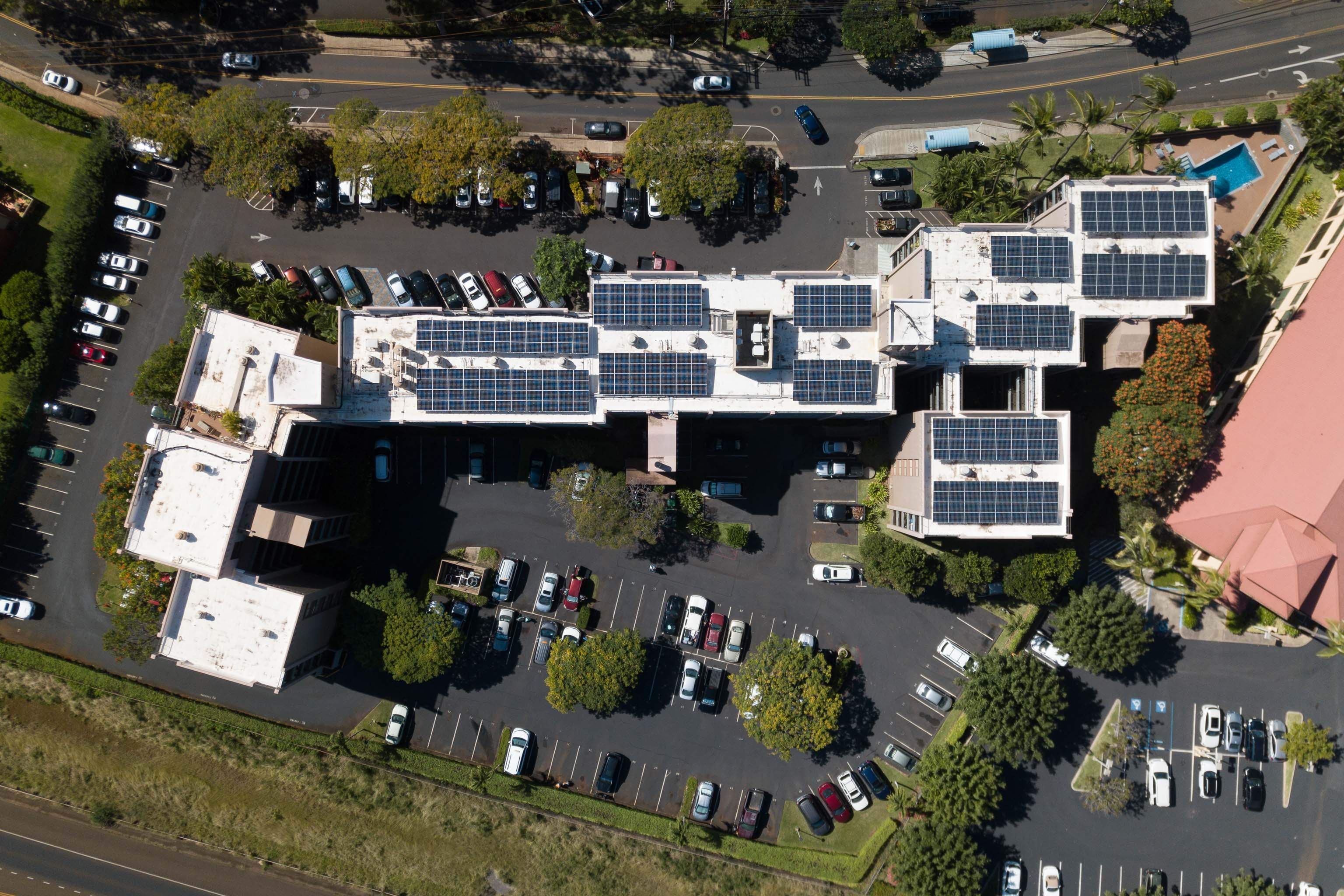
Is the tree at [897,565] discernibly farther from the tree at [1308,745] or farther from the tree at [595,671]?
the tree at [1308,745]

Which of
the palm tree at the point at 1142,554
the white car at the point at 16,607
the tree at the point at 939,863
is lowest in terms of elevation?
A: the tree at the point at 939,863

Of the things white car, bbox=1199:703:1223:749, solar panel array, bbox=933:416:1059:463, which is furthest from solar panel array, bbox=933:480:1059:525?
white car, bbox=1199:703:1223:749

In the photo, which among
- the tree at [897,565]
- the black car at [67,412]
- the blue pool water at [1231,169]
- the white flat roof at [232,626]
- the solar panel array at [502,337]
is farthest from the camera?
the black car at [67,412]

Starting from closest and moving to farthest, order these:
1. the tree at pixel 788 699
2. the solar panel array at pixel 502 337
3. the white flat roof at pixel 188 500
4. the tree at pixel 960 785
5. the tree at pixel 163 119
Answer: the solar panel array at pixel 502 337 → the white flat roof at pixel 188 500 → the tree at pixel 960 785 → the tree at pixel 788 699 → the tree at pixel 163 119

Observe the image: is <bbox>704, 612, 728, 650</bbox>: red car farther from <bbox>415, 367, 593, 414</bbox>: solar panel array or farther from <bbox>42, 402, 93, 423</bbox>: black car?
<bbox>42, 402, 93, 423</bbox>: black car

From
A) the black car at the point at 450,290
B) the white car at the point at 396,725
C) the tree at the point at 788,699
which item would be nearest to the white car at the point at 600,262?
the black car at the point at 450,290

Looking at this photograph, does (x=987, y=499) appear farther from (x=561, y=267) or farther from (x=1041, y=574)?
(x=561, y=267)

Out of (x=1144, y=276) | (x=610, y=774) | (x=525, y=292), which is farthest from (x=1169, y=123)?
(x=610, y=774)
